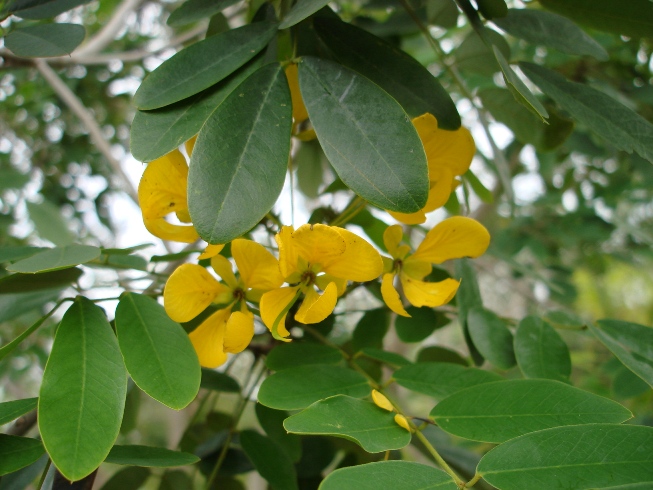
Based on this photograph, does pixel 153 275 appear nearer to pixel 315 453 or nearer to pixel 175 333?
pixel 175 333

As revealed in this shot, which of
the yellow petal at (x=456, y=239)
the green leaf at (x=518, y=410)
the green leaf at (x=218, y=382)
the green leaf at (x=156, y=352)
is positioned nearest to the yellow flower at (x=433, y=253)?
the yellow petal at (x=456, y=239)

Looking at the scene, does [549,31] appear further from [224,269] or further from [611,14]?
[224,269]

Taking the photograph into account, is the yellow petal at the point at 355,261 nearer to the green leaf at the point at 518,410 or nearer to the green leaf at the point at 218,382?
the green leaf at the point at 518,410

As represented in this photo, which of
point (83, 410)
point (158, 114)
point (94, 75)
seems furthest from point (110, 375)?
point (94, 75)

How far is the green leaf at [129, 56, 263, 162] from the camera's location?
1.55ft

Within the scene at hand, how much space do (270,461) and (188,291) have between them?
261 mm

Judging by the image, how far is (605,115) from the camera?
543mm

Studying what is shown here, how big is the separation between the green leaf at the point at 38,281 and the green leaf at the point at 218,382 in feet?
0.78

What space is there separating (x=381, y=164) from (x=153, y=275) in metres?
0.38

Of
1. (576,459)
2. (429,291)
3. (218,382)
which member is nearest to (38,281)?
(218,382)

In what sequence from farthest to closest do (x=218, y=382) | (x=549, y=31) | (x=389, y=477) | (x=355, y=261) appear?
1. (x=218, y=382)
2. (x=549, y=31)
3. (x=355, y=261)
4. (x=389, y=477)

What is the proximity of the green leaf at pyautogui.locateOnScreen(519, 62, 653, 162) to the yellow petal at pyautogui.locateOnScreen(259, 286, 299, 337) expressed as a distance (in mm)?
325

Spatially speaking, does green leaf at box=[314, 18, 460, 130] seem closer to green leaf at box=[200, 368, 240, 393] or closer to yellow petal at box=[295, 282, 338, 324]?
yellow petal at box=[295, 282, 338, 324]

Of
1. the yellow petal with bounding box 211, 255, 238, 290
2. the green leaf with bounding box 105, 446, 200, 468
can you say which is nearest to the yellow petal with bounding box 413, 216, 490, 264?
the yellow petal with bounding box 211, 255, 238, 290
